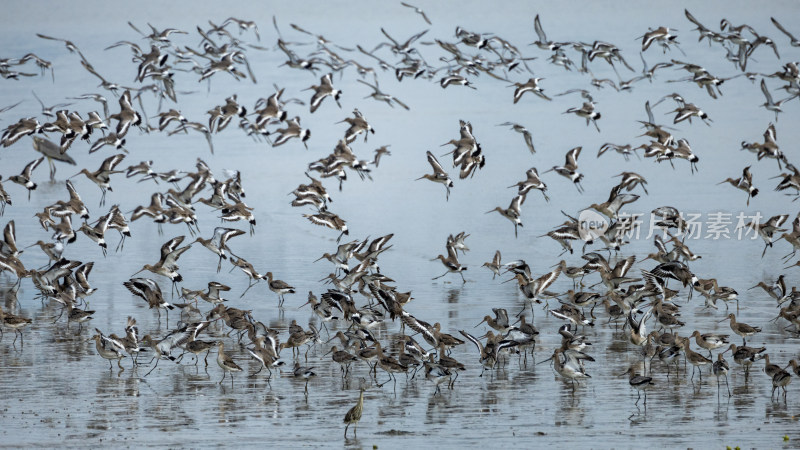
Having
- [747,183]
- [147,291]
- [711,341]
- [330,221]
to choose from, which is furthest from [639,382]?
[747,183]

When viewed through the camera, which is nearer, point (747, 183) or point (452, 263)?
point (452, 263)

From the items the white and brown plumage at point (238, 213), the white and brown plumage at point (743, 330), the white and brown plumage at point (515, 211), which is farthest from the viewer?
the white and brown plumage at point (515, 211)

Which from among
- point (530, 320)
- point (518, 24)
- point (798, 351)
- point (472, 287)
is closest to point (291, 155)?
point (472, 287)

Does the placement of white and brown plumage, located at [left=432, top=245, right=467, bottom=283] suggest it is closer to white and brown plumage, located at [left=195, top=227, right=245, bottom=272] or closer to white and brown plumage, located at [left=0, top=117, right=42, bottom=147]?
white and brown plumage, located at [left=195, top=227, right=245, bottom=272]

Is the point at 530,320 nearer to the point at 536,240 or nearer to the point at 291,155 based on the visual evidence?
the point at 536,240

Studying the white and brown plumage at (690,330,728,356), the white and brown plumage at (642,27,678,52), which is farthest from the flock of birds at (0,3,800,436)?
the white and brown plumage at (642,27,678,52)

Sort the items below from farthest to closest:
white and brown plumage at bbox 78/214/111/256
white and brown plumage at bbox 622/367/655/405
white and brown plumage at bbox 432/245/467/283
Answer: white and brown plumage at bbox 78/214/111/256, white and brown plumage at bbox 432/245/467/283, white and brown plumage at bbox 622/367/655/405

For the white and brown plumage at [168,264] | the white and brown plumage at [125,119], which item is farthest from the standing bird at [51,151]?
the white and brown plumage at [168,264]

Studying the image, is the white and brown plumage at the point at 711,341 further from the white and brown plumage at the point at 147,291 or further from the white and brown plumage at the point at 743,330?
the white and brown plumage at the point at 147,291

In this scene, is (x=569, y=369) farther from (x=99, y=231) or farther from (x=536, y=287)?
(x=99, y=231)

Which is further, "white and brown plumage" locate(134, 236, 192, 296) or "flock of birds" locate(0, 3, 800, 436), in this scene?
"white and brown plumage" locate(134, 236, 192, 296)

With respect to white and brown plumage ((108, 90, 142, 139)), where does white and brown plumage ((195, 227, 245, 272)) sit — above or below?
below

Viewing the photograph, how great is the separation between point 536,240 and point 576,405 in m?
8.72

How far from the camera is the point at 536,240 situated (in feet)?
63.8
